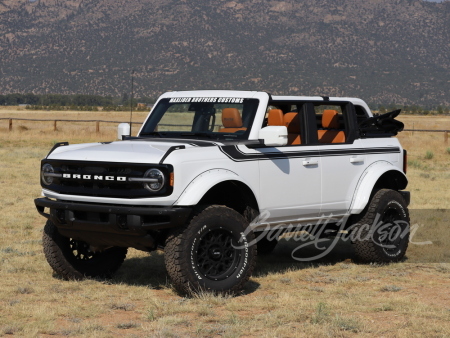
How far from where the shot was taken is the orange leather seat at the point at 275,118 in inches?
356

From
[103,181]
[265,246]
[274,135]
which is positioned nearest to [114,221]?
[103,181]

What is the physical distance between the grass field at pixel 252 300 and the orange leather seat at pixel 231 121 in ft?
5.50

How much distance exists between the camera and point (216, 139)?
828 cm

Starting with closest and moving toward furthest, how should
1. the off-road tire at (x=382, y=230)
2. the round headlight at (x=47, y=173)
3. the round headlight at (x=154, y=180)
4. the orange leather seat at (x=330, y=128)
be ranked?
the round headlight at (x=154, y=180) → the round headlight at (x=47, y=173) → the off-road tire at (x=382, y=230) → the orange leather seat at (x=330, y=128)

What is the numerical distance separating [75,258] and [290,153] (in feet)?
8.50

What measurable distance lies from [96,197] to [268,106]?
2.37m

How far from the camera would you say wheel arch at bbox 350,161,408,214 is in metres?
9.20

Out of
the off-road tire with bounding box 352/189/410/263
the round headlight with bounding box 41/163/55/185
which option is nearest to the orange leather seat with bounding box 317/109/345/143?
the off-road tire with bounding box 352/189/410/263

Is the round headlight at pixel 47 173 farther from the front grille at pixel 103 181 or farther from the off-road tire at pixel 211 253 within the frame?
the off-road tire at pixel 211 253

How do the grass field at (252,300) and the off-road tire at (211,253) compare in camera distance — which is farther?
the off-road tire at (211,253)

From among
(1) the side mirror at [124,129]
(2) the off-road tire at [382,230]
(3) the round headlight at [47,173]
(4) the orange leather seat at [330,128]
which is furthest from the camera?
(4) the orange leather seat at [330,128]

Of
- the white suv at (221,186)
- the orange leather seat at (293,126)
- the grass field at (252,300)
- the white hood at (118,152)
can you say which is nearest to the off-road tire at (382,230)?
the white suv at (221,186)

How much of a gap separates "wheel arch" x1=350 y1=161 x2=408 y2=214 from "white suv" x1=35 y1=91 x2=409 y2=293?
1cm

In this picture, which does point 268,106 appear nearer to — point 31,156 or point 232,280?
point 232,280
